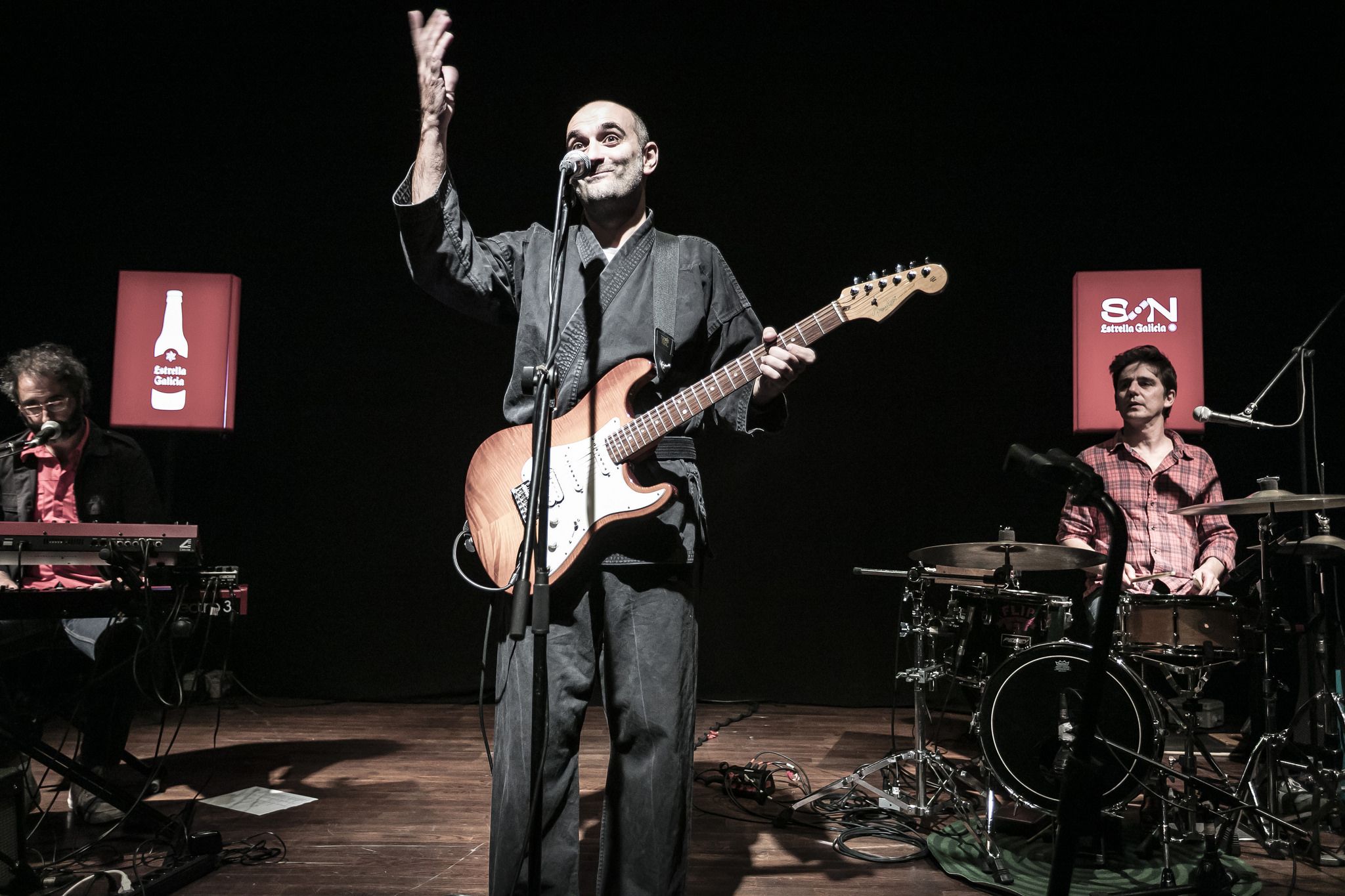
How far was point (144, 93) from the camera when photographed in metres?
5.59

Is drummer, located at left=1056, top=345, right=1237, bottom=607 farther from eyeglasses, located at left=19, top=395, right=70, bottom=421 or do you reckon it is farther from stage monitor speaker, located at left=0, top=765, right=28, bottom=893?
eyeglasses, located at left=19, top=395, right=70, bottom=421

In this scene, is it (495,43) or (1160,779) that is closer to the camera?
(1160,779)

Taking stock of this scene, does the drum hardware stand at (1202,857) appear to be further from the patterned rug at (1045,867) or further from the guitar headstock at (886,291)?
the guitar headstock at (886,291)

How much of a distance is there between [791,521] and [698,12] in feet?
9.96

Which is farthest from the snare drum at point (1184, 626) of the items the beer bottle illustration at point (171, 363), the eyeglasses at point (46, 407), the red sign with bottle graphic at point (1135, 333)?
the beer bottle illustration at point (171, 363)

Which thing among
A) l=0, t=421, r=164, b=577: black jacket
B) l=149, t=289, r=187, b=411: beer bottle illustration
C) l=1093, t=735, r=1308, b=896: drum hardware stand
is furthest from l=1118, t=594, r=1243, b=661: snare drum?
l=149, t=289, r=187, b=411: beer bottle illustration

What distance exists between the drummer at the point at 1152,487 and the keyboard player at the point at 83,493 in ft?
11.7

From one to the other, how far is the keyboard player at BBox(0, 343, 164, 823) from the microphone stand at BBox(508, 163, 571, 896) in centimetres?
225

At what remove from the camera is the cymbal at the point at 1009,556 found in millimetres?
2928

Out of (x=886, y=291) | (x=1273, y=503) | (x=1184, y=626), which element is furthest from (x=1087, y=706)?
(x=1273, y=503)

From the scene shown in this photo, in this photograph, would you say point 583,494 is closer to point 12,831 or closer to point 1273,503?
point 12,831

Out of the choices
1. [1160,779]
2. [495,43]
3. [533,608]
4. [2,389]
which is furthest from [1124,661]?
[495,43]

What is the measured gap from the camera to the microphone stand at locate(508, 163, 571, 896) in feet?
4.70

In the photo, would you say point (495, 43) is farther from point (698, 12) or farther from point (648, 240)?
point (648, 240)
